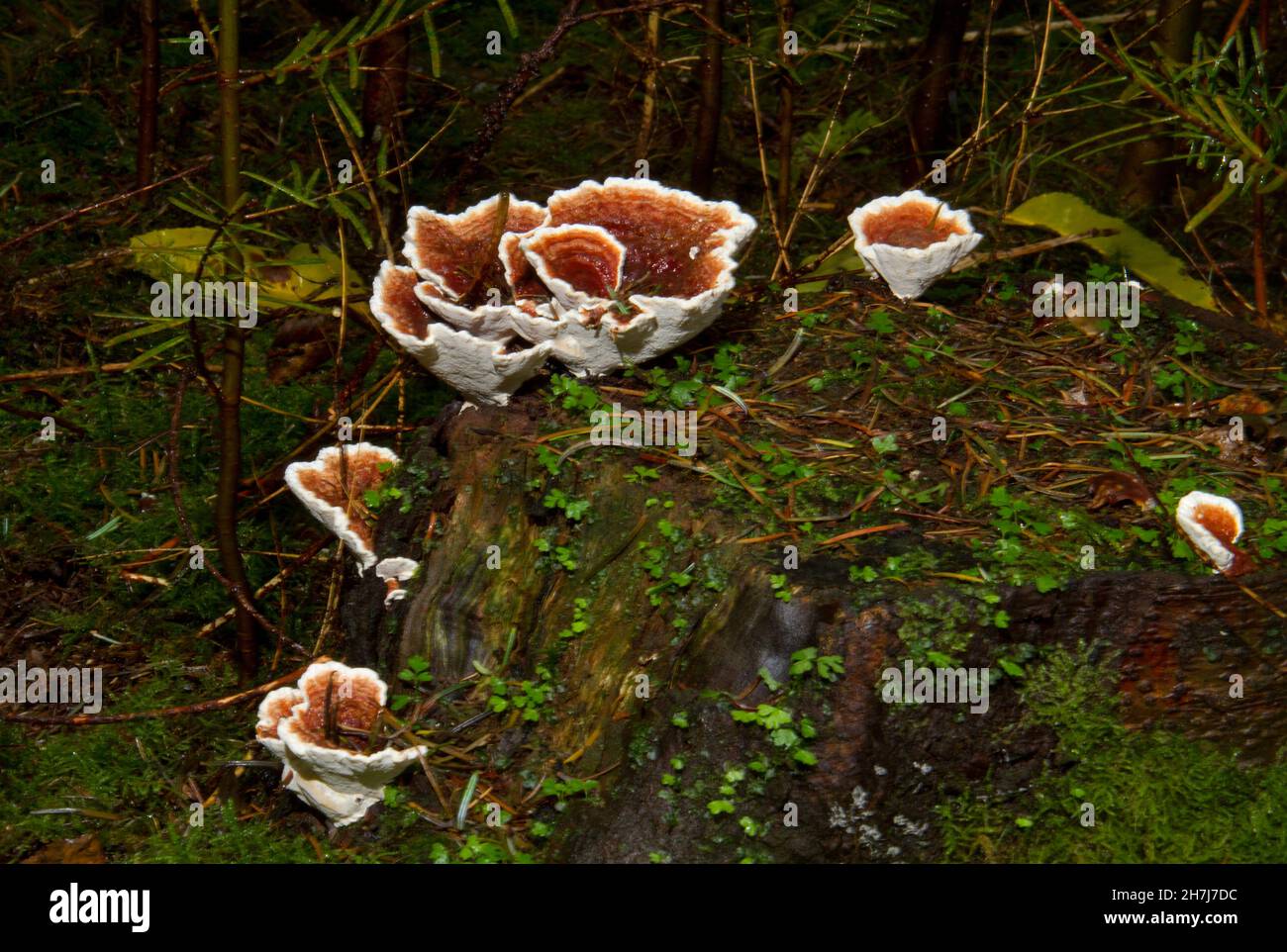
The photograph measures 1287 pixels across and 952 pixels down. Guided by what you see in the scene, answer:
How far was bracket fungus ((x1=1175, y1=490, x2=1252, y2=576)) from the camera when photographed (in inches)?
121

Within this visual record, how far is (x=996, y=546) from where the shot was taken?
3.21 m

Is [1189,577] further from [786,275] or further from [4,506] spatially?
[4,506]

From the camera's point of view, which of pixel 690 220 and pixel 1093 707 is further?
pixel 690 220

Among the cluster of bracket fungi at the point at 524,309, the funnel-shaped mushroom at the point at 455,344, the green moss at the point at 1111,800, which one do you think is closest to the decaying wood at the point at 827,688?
the green moss at the point at 1111,800

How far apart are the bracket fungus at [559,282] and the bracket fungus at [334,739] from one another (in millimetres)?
1061

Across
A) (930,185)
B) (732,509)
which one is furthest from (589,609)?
(930,185)

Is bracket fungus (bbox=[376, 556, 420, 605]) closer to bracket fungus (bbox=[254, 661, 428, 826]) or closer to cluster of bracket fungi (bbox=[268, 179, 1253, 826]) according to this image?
cluster of bracket fungi (bbox=[268, 179, 1253, 826])

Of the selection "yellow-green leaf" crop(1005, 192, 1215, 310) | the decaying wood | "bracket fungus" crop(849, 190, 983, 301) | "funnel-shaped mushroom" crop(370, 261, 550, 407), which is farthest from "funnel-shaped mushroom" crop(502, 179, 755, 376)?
"yellow-green leaf" crop(1005, 192, 1215, 310)

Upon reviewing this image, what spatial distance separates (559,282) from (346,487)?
111cm

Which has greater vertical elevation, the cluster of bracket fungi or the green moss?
the cluster of bracket fungi

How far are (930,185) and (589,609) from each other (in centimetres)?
477

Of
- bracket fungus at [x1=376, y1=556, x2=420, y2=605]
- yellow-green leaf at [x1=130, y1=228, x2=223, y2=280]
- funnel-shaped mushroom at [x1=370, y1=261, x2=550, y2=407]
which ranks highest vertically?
yellow-green leaf at [x1=130, y1=228, x2=223, y2=280]

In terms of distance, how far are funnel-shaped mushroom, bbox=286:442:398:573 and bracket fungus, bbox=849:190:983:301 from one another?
6.35 ft

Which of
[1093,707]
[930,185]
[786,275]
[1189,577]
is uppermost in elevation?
[930,185]
